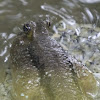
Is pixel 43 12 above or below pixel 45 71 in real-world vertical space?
below

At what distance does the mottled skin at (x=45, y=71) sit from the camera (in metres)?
1.46

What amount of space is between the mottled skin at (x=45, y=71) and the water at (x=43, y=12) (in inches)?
20.3

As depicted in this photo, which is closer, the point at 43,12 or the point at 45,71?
the point at 45,71

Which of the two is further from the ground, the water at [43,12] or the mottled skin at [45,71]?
the mottled skin at [45,71]

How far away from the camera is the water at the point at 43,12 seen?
2381 millimetres

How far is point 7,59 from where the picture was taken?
6.59ft

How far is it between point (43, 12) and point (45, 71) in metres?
1.10

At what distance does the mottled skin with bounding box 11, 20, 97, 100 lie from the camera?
1461mm

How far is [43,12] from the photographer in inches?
99.3

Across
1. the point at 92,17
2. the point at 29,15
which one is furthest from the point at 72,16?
the point at 29,15

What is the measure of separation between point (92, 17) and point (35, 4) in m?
0.61

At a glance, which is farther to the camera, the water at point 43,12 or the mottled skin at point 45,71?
the water at point 43,12

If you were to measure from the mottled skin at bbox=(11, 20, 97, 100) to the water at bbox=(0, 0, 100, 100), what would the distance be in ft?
1.70

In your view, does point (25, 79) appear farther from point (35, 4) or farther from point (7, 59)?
point (35, 4)
